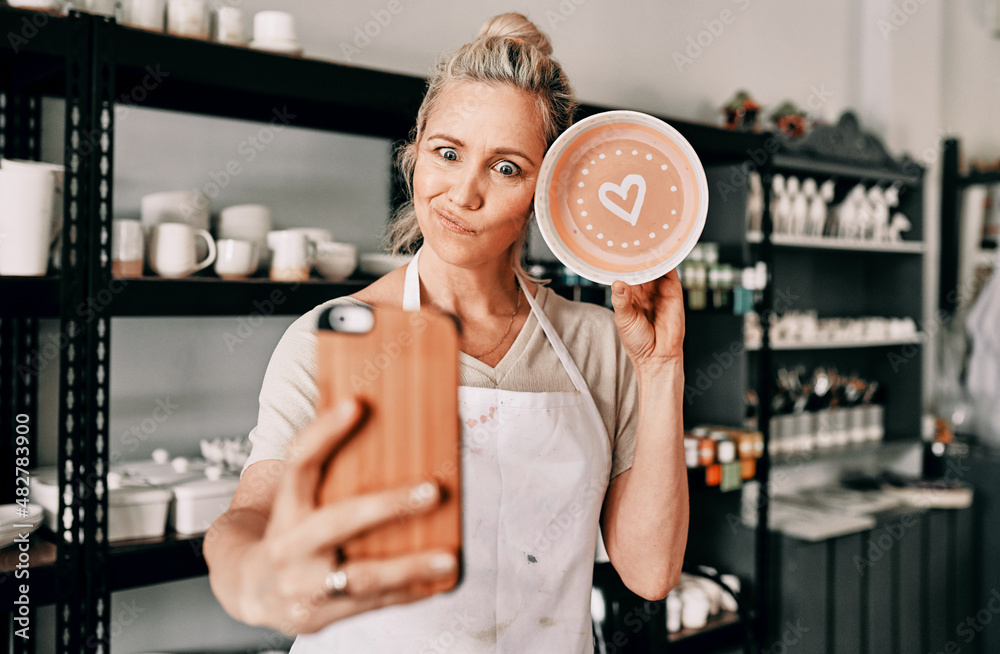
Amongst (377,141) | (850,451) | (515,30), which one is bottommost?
(850,451)

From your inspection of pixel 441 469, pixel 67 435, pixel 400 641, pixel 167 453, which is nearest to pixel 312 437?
pixel 441 469

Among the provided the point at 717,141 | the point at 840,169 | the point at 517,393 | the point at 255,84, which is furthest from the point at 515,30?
the point at 840,169

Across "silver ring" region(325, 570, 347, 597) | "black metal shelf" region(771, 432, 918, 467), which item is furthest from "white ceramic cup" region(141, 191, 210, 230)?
"black metal shelf" region(771, 432, 918, 467)

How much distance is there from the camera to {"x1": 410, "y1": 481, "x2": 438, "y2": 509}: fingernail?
1.65 feet

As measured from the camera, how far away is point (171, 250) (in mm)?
1468

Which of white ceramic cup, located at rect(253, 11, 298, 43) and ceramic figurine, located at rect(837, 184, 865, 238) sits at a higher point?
white ceramic cup, located at rect(253, 11, 298, 43)

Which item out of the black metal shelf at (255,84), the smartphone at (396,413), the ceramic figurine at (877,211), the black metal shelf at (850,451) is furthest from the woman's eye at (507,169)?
the ceramic figurine at (877,211)

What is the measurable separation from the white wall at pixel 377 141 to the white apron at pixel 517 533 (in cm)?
102

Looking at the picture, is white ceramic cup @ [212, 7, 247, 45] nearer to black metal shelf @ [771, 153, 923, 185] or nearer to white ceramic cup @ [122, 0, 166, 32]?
white ceramic cup @ [122, 0, 166, 32]

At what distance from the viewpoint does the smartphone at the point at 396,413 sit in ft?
1.68

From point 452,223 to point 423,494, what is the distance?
524 mm

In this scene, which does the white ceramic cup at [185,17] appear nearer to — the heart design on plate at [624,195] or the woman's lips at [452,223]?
the woman's lips at [452,223]

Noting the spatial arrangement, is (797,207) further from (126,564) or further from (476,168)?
(126,564)

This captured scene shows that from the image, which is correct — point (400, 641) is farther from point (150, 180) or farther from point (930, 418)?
point (930, 418)
